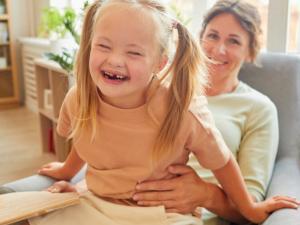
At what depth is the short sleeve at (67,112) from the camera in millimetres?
1207

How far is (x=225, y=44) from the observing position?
5.14 ft

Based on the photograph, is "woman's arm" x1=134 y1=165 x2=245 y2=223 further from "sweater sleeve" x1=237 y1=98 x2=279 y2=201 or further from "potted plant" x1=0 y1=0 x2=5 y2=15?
"potted plant" x1=0 y1=0 x2=5 y2=15

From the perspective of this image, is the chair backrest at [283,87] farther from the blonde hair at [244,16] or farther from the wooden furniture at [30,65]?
the wooden furniture at [30,65]

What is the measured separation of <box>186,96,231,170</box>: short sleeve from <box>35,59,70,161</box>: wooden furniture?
176 centimetres

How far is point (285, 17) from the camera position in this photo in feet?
7.09

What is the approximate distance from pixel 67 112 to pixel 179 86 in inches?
13.7

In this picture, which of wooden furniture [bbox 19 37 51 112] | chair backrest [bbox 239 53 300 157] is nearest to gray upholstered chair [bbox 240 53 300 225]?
chair backrest [bbox 239 53 300 157]

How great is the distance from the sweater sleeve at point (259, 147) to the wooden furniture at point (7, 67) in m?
3.74

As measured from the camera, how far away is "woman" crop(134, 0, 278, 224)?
49.2 inches

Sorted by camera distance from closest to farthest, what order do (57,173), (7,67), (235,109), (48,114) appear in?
(57,173) → (235,109) → (48,114) → (7,67)

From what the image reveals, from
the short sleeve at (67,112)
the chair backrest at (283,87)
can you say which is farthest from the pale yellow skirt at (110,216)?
the chair backrest at (283,87)

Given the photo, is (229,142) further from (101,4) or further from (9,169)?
(9,169)

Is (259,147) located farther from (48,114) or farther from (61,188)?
(48,114)

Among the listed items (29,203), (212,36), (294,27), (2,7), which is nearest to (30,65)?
(2,7)
